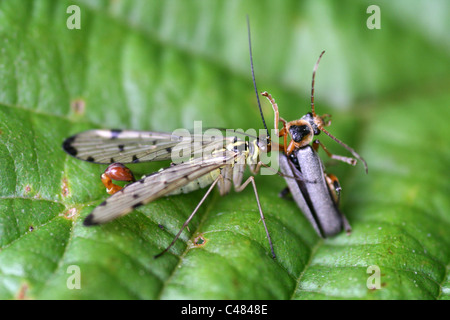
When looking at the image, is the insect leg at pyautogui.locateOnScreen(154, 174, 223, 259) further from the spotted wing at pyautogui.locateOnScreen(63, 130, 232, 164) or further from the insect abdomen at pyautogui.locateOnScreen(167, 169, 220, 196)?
the spotted wing at pyautogui.locateOnScreen(63, 130, 232, 164)

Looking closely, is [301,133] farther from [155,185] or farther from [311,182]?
[155,185]

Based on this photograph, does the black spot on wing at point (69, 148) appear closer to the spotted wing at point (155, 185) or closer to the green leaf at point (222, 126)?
the green leaf at point (222, 126)

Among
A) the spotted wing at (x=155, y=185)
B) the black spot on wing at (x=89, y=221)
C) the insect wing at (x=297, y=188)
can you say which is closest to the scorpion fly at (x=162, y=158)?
the spotted wing at (x=155, y=185)

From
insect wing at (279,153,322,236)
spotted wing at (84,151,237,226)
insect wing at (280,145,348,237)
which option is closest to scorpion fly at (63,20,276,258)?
spotted wing at (84,151,237,226)

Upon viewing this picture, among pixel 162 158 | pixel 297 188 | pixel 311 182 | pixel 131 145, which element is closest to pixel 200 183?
pixel 162 158

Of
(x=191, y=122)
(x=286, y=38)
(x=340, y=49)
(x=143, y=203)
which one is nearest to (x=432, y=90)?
(x=340, y=49)

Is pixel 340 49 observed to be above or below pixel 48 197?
above

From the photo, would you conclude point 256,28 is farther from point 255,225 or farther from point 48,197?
point 48,197
